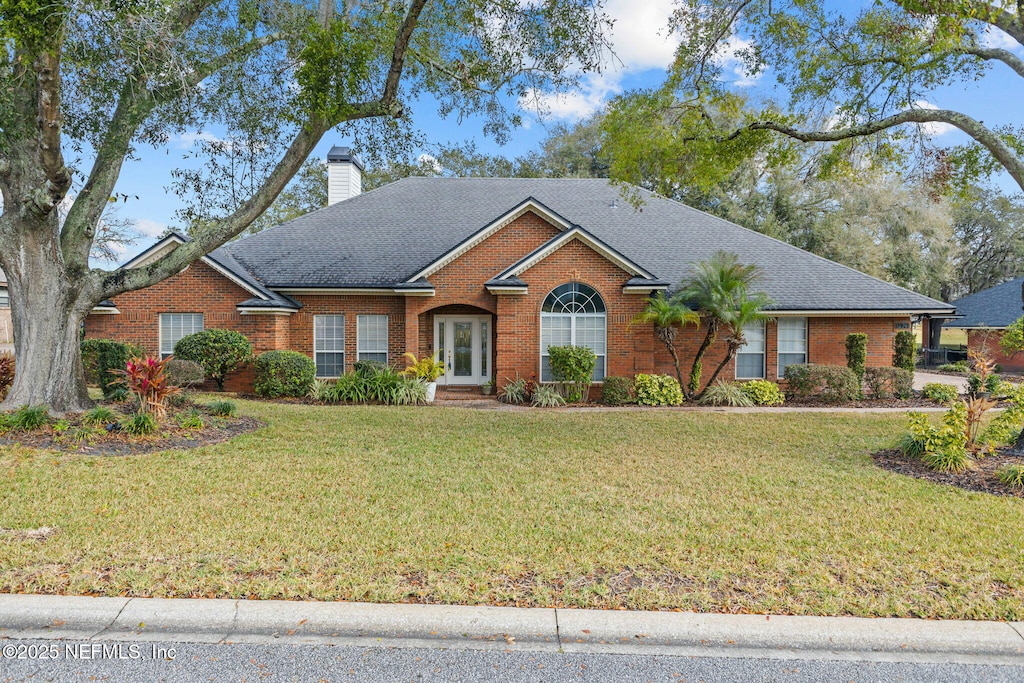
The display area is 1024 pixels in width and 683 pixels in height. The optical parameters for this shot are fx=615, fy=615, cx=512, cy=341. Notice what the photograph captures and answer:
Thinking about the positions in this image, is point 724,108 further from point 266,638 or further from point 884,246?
point 884,246

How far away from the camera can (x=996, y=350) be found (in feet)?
97.0

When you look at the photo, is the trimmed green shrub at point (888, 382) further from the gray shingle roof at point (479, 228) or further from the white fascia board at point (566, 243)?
the white fascia board at point (566, 243)

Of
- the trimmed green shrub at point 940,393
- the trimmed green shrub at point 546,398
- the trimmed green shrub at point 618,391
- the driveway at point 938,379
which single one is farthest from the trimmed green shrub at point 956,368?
the trimmed green shrub at point 546,398

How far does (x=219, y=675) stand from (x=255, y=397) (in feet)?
42.7

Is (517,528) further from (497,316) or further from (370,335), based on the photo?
(370,335)

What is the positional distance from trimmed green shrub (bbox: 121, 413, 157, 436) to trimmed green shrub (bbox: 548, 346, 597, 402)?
9.03 meters

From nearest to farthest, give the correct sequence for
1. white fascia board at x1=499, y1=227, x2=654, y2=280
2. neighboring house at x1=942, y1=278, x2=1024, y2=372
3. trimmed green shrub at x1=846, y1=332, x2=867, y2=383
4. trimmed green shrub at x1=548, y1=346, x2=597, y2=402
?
trimmed green shrub at x1=548, y1=346, x2=597, y2=402 → white fascia board at x1=499, y1=227, x2=654, y2=280 → trimmed green shrub at x1=846, y1=332, x2=867, y2=383 → neighboring house at x1=942, y1=278, x2=1024, y2=372

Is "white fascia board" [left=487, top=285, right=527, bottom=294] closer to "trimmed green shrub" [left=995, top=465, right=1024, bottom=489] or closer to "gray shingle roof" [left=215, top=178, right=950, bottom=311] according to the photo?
"gray shingle roof" [left=215, top=178, right=950, bottom=311]

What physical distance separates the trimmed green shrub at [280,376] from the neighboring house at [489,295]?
109 cm

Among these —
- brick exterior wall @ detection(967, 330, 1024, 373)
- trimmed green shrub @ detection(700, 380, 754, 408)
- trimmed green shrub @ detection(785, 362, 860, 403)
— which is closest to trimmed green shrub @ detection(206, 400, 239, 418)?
→ trimmed green shrub @ detection(700, 380, 754, 408)

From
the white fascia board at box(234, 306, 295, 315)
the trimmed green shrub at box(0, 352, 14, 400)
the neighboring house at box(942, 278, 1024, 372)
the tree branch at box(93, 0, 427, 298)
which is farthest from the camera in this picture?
the neighboring house at box(942, 278, 1024, 372)

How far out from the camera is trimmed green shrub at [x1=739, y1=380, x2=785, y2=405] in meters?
15.7

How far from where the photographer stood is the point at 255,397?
1555cm

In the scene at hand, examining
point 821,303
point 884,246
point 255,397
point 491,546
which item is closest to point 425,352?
point 255,397
